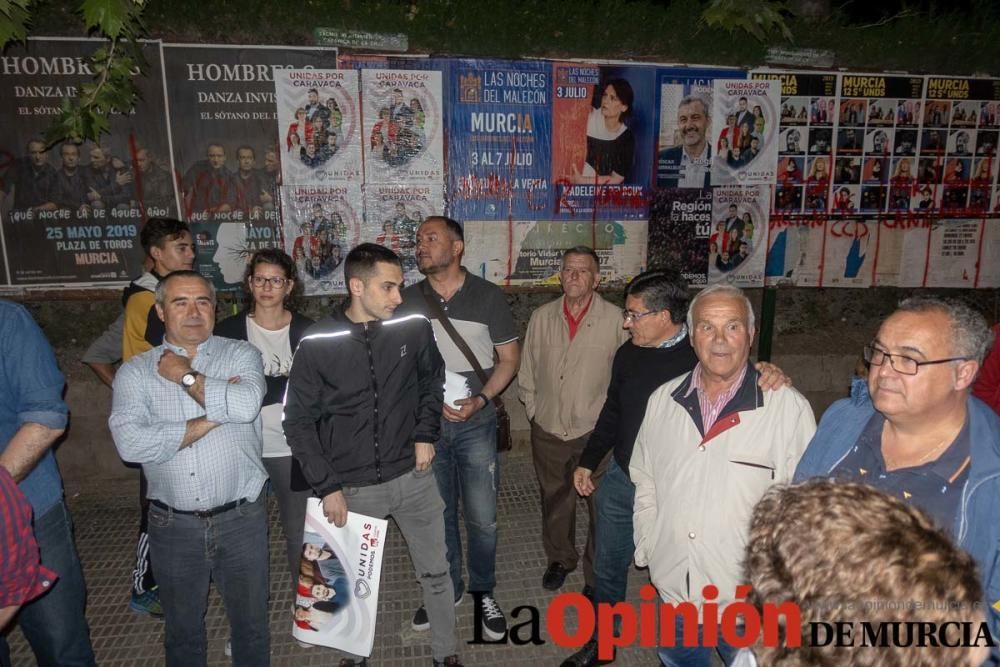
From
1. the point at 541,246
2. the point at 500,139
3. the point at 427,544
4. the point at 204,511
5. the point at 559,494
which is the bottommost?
the point at 559,494

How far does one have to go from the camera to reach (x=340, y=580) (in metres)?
2.78

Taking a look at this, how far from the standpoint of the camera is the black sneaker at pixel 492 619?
3.36 metres

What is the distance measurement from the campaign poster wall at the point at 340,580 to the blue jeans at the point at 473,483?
70 cm

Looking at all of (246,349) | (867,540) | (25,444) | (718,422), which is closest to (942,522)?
(718,422)

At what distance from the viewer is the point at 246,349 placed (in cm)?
272

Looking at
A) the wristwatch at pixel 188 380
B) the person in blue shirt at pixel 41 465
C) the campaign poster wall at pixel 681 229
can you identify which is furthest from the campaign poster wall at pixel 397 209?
the person in blue shirt at pixel 41 465

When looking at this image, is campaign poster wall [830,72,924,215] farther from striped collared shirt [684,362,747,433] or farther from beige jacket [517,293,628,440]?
striped collared shirt [684,362,747,433]

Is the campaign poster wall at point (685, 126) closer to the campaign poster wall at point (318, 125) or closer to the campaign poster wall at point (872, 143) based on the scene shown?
the campaign poster wall at point (872, 143)

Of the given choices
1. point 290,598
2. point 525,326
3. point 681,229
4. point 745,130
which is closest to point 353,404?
point 290,598

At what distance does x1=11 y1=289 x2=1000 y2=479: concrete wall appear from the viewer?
5.10m

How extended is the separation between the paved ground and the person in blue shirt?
2.87 feet

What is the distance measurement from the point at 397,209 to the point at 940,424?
14.7ft

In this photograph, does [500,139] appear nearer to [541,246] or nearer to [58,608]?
[541,246]

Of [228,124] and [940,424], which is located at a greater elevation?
[228,124]
